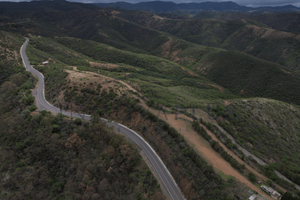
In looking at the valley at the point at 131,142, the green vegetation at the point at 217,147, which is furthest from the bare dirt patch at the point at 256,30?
the green vegetation at the point at 217,147

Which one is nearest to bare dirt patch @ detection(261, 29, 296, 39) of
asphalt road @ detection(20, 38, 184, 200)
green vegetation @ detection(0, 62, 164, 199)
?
asphalt road @ detection(20, 38, 184, 200)

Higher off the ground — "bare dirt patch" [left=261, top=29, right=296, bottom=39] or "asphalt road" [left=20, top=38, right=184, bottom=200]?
"bare dirt patch" [left=261, top=29, right=296, bottom=39]

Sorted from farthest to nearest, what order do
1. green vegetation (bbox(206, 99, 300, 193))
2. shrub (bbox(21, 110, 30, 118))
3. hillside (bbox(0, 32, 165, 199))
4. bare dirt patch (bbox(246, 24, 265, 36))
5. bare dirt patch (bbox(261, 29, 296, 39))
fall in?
bare dirt patch (bbox(246, 24, 265, 36)), bare dirt patch (bbox(261, 29, 296, 39)), shrub (bbox(21, 110, 30, 118)), green vegetation (bbox(206, 99, 300, 193)), hillside (bbox(0, 32, 165, 199))

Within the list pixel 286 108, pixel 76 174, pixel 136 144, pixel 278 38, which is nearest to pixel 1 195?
pixel 76 174

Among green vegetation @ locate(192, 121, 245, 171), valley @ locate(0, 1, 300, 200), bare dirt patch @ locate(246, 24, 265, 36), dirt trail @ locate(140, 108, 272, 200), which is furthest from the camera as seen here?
bare dirt patch @ locate(246, 24, 265, 36)

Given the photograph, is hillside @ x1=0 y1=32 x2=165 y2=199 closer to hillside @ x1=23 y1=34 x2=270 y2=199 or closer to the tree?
hillside @ x1=23 y1=34 x2=270 y2=199

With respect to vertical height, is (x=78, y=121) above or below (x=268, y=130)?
above

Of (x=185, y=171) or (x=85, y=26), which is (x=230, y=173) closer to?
(x=185, y=171)

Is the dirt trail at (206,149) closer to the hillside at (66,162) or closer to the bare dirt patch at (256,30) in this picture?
the hillside at (66,162)

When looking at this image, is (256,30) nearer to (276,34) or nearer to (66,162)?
(276,34)

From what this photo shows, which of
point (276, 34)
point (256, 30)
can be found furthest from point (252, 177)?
point (256, 30)

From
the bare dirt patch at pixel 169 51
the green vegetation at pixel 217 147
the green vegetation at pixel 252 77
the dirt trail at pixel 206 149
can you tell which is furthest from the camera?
the bare dirt patch at pixel 169 51

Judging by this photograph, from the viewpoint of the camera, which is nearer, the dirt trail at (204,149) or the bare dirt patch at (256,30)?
the dirt trail at (204,149)
